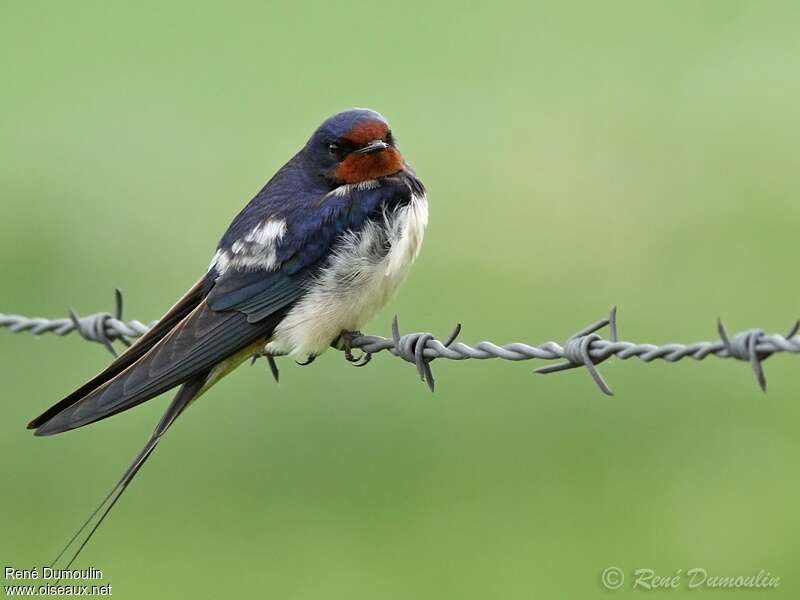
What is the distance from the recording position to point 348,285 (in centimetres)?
398

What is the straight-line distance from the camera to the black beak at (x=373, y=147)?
4055mm

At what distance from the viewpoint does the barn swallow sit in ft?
12.6

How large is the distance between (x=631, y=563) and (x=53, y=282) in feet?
10.2

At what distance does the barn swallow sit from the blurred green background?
3.71ft

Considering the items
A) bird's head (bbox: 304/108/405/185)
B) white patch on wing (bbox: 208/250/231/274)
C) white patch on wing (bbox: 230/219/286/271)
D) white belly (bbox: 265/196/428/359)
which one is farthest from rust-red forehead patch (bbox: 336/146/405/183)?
white patch on wing (bbox: 208/250/231/274)

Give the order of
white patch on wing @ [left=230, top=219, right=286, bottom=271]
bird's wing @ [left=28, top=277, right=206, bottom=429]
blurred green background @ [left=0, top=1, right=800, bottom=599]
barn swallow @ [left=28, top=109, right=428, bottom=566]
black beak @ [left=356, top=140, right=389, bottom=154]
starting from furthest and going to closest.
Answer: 1. blurred green background @ [left=0, top=1, right=800, bottom=599]
2. black beak @ [left=356, top=140, right=389, bottom=154]
3. white patch on wing @ [left=230, top=219, right=286, bottom=271]
4. barn swallow @ [left=28, top=109, right=428, bottom=566]
5. bird's wing @ [left=28, top=277, right=206, bottom=429]

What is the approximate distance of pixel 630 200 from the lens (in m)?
7.57

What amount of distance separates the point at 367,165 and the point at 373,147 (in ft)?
0.23

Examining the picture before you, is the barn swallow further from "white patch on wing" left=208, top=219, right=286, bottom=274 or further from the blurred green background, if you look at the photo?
the blurred green background

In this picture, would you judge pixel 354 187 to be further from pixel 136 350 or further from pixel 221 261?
pixel 136 350

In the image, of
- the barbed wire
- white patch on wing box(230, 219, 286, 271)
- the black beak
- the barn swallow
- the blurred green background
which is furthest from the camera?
the blurred green background

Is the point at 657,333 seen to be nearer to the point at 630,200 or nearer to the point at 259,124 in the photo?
the point at 630,200

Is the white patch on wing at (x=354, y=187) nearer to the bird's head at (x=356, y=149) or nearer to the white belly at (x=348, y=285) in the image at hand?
the bird's head at (x=356, y=149)

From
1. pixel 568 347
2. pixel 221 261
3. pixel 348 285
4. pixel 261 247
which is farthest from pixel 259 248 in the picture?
pixel 568 347
